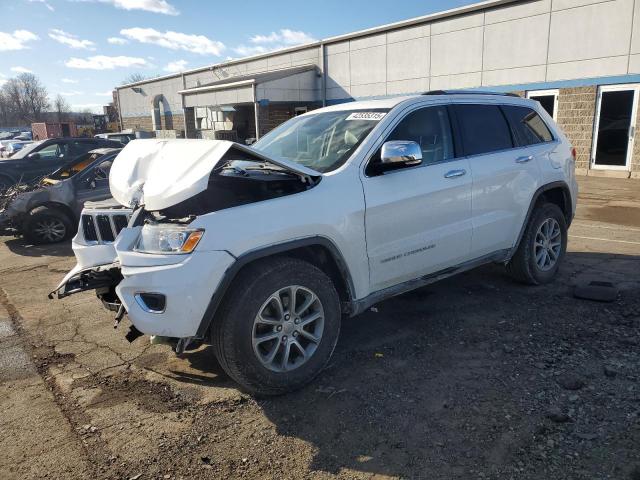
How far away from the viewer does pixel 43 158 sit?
462 inches

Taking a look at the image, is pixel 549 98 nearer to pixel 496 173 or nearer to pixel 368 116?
pixel 496 173

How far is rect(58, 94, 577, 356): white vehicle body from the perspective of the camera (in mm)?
2912

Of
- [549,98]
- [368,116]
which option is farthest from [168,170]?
[549,98]

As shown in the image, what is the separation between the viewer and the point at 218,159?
3082 millimetres

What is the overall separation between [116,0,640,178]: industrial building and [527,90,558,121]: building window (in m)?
0.03

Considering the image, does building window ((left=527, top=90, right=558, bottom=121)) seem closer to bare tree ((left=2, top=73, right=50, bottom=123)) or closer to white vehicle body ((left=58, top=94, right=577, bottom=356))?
white vehicle body ((left=58, top=94, right=577, bottom=356))

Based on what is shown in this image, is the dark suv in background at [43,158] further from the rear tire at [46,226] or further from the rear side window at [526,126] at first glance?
the rear side window at [526,126]

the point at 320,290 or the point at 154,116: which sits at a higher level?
the point at 154,116

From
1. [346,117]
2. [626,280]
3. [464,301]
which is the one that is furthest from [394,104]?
[626,280]

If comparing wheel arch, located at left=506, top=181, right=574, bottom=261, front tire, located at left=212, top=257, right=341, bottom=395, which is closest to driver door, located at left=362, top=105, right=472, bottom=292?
front tire, located at left=212, top=257, right=341, bottom=395

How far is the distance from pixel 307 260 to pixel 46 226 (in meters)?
6.70

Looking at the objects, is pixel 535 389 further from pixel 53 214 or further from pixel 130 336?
pixel 53 214

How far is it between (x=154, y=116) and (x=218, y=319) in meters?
41.5

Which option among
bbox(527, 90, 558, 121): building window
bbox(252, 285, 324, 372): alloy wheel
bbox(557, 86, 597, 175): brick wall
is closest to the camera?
bbox(252, 285, 324, 372): alloy wheel
